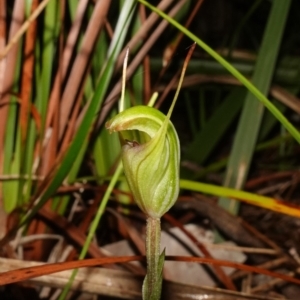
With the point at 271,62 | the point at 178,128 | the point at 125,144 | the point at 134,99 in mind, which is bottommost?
the point at 125,144

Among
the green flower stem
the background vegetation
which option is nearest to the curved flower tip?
the green flower stem

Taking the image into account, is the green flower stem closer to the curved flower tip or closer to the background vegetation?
the curved flower tip

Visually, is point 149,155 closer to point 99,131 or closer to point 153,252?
point 153,252

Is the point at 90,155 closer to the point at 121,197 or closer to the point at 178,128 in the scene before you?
the point at 121,197

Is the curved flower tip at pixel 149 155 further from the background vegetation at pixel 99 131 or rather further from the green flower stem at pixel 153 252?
the background vegetation at pixel 99 131

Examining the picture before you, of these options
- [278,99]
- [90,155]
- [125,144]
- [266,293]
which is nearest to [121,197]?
[90,155]

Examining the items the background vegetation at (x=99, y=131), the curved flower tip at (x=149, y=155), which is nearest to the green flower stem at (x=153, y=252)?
the curved flower tip at (x=149, y=155)

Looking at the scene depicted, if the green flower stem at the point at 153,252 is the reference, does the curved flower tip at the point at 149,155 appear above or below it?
above

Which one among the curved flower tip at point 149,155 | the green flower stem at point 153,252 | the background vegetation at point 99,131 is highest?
the background vegetation at point 99,131
